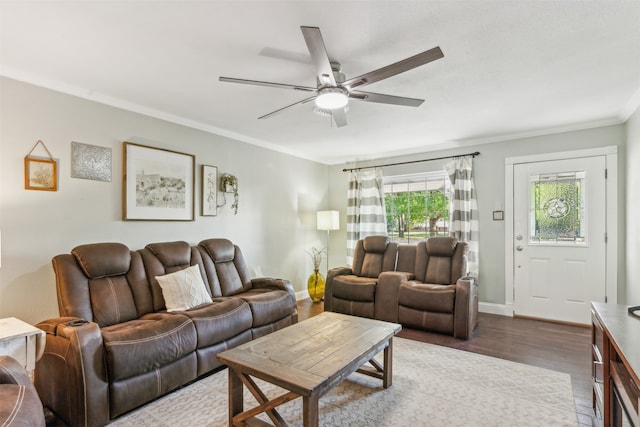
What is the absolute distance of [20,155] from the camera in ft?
8.27

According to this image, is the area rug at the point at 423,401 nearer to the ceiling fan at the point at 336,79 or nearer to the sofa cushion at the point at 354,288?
the sofa cushion at the point at 354,288

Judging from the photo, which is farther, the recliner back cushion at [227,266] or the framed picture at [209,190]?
the framed picture at [209,190]

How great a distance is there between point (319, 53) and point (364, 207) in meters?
3.89

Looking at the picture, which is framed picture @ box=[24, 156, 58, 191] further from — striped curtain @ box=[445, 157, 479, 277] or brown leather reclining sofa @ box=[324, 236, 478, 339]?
striped curtain @ box=[445, 157, 479, 277]

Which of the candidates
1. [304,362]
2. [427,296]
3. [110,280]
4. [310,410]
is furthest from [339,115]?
[110,280]

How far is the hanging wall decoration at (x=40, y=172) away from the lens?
255 cm

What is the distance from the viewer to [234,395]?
1.93 meters

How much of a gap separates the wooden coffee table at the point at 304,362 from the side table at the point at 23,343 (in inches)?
45.2

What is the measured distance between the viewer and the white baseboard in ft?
14.1

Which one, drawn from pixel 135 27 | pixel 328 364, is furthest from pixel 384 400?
pixel 135 27

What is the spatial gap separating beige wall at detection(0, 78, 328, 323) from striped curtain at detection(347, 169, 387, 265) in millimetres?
1789

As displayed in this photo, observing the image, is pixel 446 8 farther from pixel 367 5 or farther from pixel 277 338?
pixel 277 338

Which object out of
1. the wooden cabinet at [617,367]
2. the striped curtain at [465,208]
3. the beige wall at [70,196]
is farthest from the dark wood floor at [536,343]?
the beige wall at [70,196]

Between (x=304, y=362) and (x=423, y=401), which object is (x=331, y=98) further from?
(x=423, y=401)
